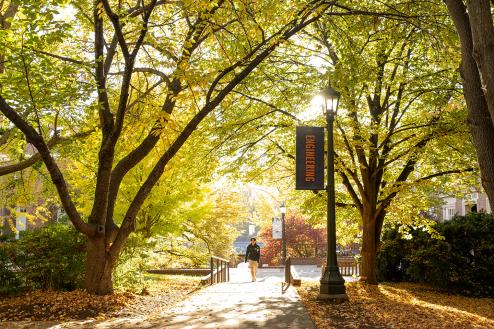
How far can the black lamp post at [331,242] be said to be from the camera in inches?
468

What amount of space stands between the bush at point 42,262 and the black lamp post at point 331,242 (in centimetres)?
568

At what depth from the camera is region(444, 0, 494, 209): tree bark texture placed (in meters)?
6.84

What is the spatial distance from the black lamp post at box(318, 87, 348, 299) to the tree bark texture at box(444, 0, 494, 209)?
4.79 metres

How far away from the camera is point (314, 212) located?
19.7 metres

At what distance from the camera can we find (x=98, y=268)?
38.9ft

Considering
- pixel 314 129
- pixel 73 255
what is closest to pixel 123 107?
pixel 73 255

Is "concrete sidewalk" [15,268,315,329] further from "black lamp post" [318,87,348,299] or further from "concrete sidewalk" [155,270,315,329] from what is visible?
"black lamp post" [318,87,348,299]

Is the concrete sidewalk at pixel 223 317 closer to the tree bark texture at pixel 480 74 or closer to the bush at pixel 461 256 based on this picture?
the tree bark texture at pixel 480 74

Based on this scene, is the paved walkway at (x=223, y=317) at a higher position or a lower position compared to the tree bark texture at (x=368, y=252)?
lower

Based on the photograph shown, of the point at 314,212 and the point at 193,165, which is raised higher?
the point at 193,165

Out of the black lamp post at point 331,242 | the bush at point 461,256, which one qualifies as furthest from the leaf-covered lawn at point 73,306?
the bush at point 461,256

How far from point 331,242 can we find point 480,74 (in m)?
6.16

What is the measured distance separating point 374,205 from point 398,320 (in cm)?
834

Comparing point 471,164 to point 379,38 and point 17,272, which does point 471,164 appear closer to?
point 379,38
